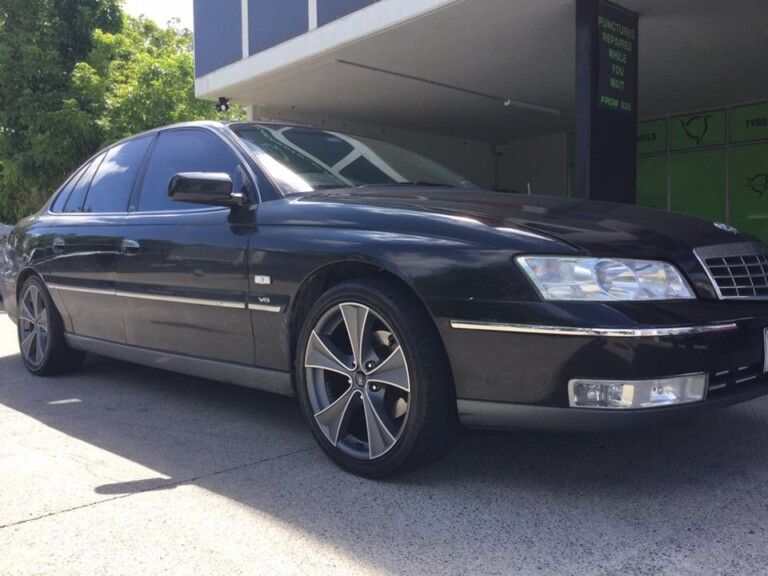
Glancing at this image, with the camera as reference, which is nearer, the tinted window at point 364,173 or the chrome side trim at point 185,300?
the chrome side trim at point 185,300

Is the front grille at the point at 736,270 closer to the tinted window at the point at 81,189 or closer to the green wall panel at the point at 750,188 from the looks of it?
the tinted window at the point at 81,189

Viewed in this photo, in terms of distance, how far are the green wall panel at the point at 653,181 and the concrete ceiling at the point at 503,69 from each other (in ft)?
2.77

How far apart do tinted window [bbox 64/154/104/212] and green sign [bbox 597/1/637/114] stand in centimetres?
434

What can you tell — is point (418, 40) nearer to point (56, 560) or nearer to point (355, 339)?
point (355, 339)

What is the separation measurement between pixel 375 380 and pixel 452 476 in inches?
21.7

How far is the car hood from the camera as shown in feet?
8.55

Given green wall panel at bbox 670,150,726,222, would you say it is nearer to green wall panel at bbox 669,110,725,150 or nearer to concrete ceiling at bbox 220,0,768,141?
green wall panel at bbox 669,110,725,150

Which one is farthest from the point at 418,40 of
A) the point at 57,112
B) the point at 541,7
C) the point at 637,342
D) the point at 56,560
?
the point at 57,112

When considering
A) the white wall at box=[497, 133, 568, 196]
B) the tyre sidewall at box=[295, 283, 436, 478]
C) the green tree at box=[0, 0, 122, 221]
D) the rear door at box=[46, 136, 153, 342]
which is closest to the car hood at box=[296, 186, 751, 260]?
the tyre sidewall at box=[295, 283, 436, 478]

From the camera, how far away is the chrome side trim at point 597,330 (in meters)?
2.38

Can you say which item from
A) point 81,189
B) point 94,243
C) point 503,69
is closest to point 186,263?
point 94,243

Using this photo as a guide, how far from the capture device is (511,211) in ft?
9.48

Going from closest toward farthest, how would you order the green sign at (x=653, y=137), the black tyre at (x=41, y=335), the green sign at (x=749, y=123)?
the black tyre at (x=41, y=335) < the green sign at (x=749, y=123) < the green sign at (x=653, y=137)

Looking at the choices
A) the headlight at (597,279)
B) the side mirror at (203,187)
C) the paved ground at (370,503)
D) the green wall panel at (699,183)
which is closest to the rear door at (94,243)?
the paved ground at (370,503)
